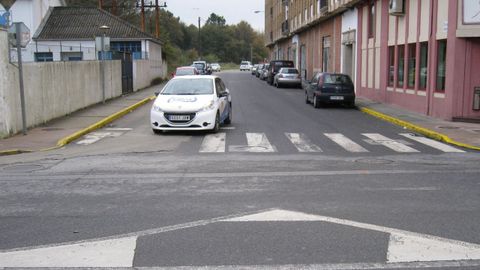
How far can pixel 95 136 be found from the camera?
50.4 feet

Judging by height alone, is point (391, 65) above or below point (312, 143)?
above

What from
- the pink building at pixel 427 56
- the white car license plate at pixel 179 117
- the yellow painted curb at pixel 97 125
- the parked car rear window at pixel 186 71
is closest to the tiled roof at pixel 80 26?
the parked car rear window at pixel 186 71

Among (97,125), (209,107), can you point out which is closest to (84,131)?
(97,125)

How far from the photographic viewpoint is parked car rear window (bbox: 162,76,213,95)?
1603 centimetres

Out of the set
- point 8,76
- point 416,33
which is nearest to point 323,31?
point 416,33

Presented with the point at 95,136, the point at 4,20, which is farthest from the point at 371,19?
the point at 4,20

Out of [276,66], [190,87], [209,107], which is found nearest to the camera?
[209,107]

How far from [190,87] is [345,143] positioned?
5.02m

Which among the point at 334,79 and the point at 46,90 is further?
the point at 334,79

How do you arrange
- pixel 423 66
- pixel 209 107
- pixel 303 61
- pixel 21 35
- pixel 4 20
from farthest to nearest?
pixel 303 61, pixel 423 66, pixel 209 107, pixel 4 20, pixel 21 35

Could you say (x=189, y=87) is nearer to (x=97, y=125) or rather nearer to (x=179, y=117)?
(x=179, y=117)

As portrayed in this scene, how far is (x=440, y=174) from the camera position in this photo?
9531 mm

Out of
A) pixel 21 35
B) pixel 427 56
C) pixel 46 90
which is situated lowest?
pixel 46 90

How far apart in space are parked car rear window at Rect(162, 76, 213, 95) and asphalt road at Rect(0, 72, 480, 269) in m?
2.76
